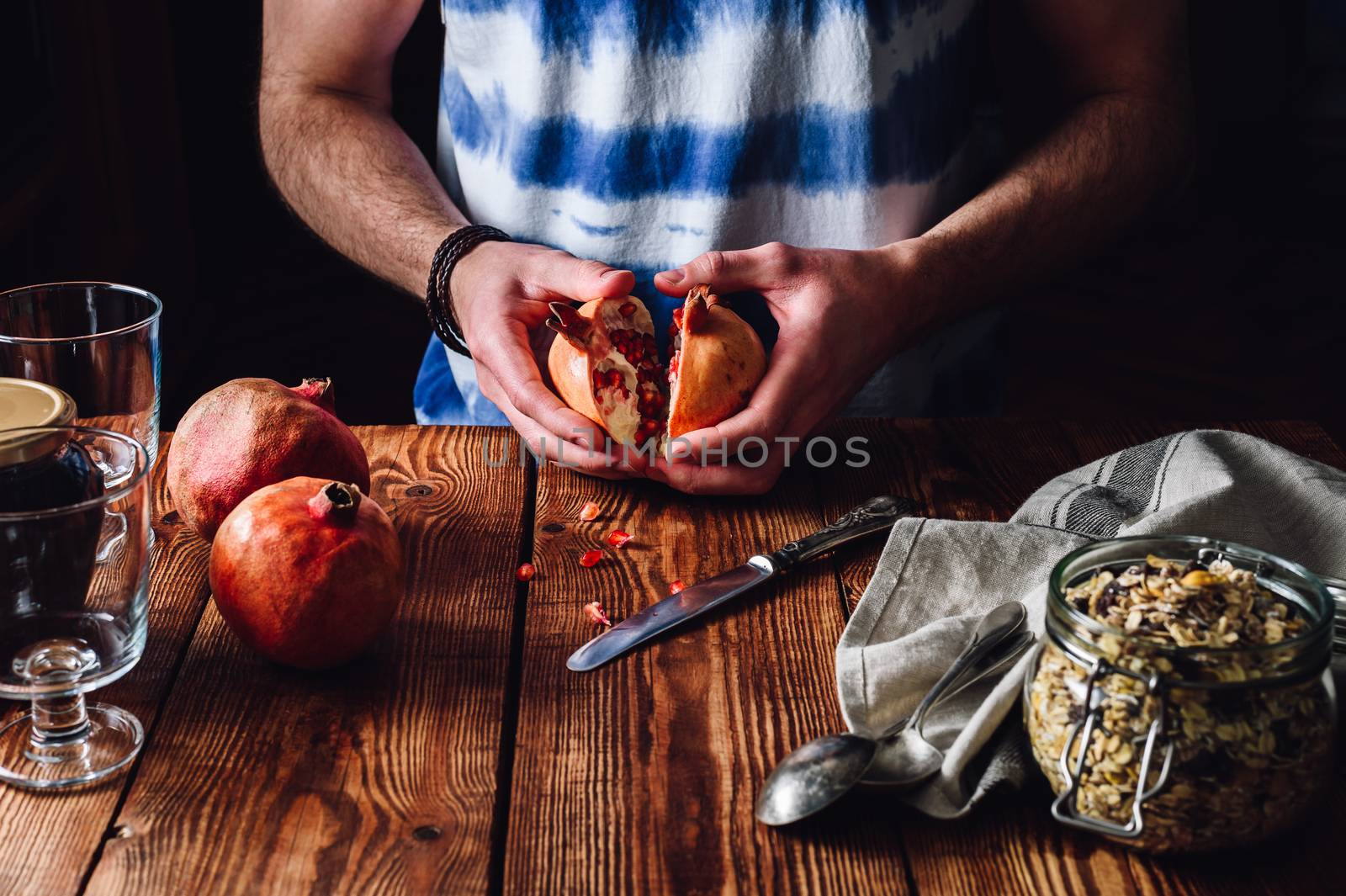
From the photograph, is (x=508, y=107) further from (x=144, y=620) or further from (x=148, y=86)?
(x=148, y=86)

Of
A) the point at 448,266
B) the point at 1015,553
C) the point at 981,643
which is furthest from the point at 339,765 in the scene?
the point at 448,266

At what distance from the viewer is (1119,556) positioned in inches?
32.4

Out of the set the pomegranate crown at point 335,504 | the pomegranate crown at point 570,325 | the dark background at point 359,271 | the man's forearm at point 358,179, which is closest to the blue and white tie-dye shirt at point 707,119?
the man's forearm at point 358,179

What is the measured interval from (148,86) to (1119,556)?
10.5 ft

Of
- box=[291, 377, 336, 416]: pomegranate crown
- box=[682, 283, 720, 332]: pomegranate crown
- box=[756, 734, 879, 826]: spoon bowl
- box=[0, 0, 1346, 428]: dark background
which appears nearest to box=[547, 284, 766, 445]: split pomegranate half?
box=[682, 283, 720, 332]: pomegranate crown

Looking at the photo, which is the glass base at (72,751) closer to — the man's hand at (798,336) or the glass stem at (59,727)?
the glass stem at (59,727)

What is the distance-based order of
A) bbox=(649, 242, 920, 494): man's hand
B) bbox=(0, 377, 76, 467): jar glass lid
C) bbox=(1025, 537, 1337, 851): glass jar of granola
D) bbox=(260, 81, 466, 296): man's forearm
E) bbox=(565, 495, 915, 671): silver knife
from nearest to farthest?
bbox=(1025, 537, 1337, 851): glass jar of granola
bbox=(0, 377, 76, 467): jar glass lid
bbox=(565, 495, 915, 671): silver knife
bbox=(649, 242, 920, 494): man's hand
bbox=(260, 81, 466, 296): man's forearm

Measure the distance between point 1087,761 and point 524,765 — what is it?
0.34 meters

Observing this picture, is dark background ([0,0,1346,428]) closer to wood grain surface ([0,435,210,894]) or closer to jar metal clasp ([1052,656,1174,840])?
wood grain surface ([0,435,210,894])

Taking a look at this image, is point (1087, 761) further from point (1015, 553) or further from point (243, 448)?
point (243, 448)

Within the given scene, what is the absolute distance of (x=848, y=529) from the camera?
3.57 feet

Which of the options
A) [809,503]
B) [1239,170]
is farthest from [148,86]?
[1239,170]

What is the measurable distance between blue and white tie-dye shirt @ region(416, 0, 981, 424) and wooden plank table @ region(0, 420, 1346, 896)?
47 cm

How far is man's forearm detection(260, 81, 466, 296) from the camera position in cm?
149
